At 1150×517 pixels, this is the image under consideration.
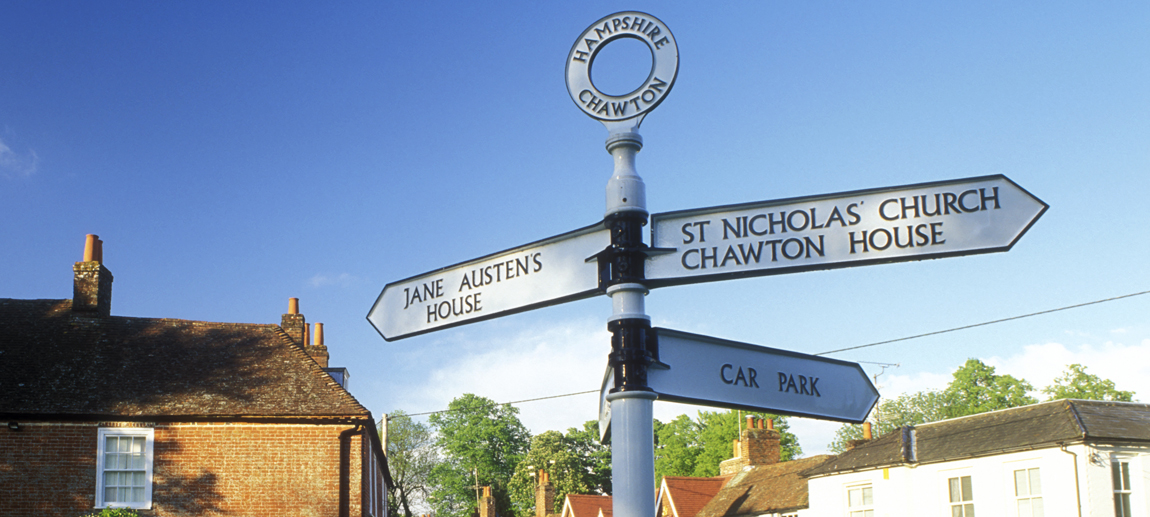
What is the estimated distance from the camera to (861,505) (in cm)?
2869

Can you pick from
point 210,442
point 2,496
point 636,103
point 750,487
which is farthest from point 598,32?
point 750,487

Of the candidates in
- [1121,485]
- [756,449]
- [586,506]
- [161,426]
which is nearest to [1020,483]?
[1121,485]

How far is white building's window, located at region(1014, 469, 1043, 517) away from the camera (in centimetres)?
2352

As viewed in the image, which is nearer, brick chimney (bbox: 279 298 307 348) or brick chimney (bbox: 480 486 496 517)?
brick chimney (bbox: 279 298 307 348)

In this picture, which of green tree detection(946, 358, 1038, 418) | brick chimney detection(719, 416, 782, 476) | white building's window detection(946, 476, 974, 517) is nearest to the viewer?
white building's window detection(946, 476, 974, 517)

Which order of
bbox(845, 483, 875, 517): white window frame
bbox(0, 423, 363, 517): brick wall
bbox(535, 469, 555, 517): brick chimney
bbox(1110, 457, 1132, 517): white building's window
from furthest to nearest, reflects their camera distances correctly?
bbox(535, 469, 555, 517): brick chimney → bbox(845, 483, 875, 517): white window frame → bbox(1110, 457, 1132, 517): white building's window → bbox(0, 423, 363, 517): brick wall

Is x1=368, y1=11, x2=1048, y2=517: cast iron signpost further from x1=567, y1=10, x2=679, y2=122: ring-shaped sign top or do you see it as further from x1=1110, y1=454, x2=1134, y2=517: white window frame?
x1=1110, y1=454, x2=1134, y2=517: white window frame

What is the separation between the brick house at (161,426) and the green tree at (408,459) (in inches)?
1807

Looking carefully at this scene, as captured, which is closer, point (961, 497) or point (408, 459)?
point (961, 497)

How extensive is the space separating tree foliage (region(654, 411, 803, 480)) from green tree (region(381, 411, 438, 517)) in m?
17.7

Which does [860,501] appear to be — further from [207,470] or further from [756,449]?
[207,470]

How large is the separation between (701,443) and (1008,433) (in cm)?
5080

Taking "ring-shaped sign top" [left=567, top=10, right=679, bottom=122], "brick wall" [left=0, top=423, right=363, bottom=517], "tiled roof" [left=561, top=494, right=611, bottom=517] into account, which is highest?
"ring-shaped sign top" [left=567, top=10, right=679, bottom=122]

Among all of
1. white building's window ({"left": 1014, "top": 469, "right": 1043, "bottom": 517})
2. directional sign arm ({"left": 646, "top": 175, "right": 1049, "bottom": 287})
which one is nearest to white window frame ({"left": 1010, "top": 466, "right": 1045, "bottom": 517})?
white building's window ({"left": 1014, "top": 469, "right": 1043, "bottom": 517})
